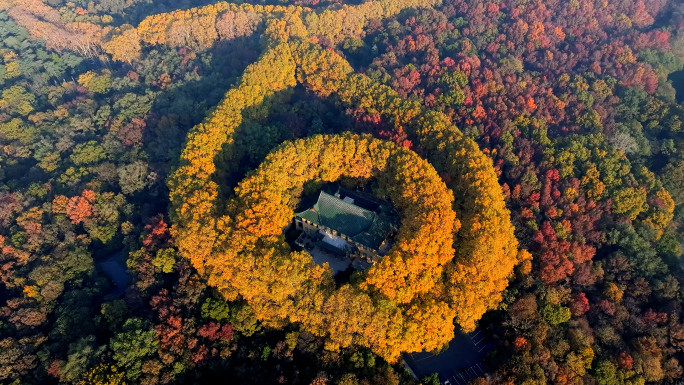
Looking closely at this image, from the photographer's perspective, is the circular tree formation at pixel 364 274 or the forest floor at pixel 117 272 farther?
the forest floor at pixel 117 272

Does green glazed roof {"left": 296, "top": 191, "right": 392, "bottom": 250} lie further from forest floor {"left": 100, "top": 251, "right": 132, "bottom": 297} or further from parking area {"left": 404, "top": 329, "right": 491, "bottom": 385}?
forest floor {"left": 100, "top": 251, "right": 132, "bottom": 297}

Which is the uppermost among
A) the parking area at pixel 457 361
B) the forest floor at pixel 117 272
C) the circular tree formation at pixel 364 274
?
the forest floor at pixel 117 272

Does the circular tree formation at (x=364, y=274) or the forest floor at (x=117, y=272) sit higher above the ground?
the forest floor at (x=117, y=272)

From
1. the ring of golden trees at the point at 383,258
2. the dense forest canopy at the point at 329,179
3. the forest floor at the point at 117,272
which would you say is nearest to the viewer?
the ring of golden trees at the point at 383,258

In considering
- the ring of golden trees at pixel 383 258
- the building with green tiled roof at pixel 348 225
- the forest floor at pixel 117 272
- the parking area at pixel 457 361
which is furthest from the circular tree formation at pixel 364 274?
the forest floor at pixel 117 272

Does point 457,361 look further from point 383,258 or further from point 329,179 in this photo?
point 329,179

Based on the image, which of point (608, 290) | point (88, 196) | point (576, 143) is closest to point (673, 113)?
point (576, 143)

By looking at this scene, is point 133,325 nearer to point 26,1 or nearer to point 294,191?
point 294,191

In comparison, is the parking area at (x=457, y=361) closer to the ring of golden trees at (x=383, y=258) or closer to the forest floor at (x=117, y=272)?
the ring of golden trees at (x=383, y=258)
